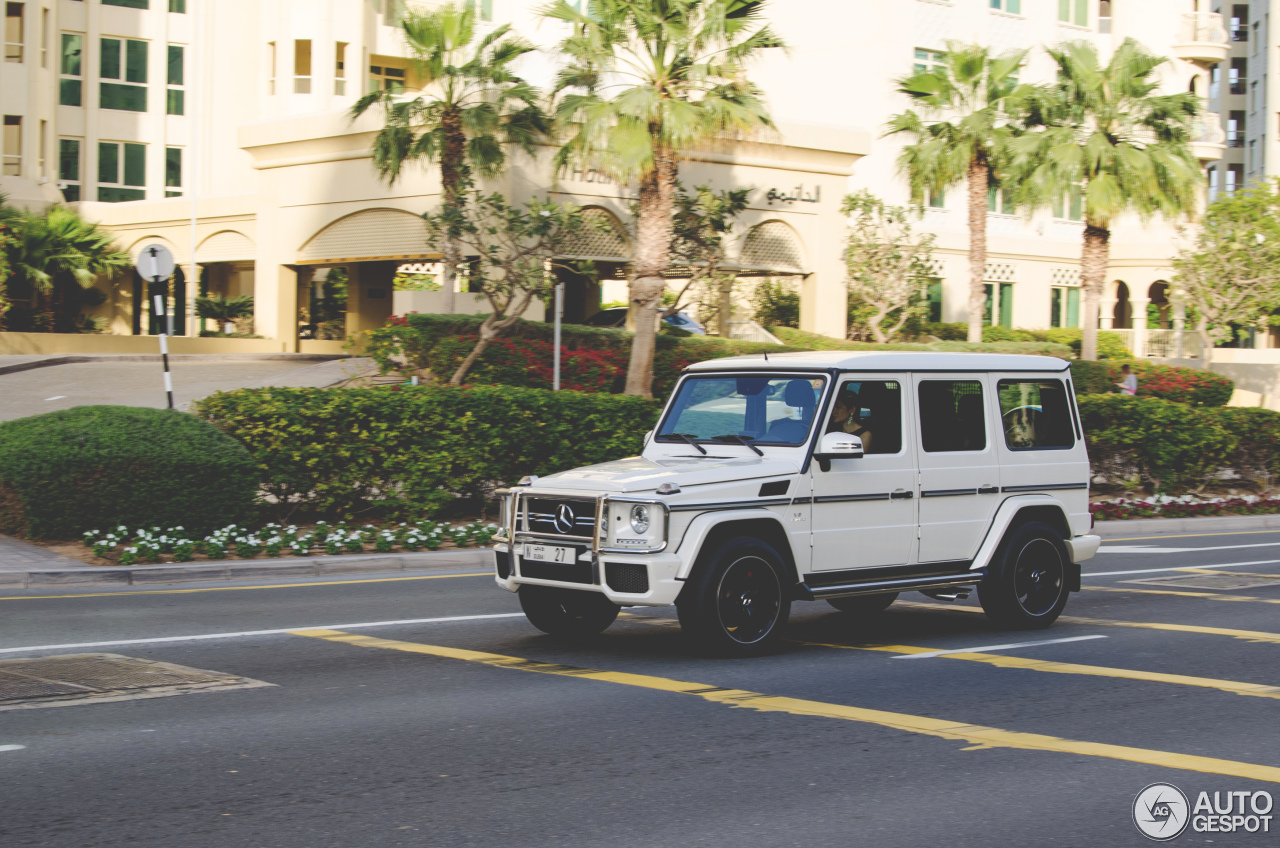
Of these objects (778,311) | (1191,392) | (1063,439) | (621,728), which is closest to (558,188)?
(778,311)

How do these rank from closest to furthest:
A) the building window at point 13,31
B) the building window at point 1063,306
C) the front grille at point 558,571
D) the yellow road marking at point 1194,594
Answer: the front grille at point 558,571, the yellow road marking at point 1194,594, the building window at point 13,31, the building window at point 1063,306

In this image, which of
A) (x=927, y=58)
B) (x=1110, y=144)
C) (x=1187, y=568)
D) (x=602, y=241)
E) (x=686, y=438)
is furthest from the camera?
(x=927, y=58)

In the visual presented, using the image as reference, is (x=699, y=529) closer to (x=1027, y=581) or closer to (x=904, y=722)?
(x=904, y=722)

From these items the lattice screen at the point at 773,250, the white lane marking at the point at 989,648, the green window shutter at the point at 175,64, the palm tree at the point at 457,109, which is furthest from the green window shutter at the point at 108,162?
the white lane marking at the point at 989,648

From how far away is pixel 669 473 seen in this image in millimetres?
8375

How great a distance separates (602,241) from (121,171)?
1139 inches

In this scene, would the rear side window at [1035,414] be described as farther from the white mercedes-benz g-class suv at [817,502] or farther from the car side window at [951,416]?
the car side window at [951,416]

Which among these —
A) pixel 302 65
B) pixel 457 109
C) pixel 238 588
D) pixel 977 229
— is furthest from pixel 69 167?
pixel 238 588

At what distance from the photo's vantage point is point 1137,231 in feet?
182

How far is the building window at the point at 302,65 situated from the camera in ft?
151

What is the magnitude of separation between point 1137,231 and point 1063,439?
49.2m

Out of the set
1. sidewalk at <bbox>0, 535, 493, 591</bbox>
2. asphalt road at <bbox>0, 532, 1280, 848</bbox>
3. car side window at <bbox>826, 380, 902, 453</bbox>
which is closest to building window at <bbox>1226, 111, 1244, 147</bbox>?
sidewalk at <bbox>0, 535, 493, 591</bbox>

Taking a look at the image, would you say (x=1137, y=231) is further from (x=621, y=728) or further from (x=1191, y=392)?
(x=621, y=728)

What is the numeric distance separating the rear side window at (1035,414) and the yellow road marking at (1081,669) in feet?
6.19
